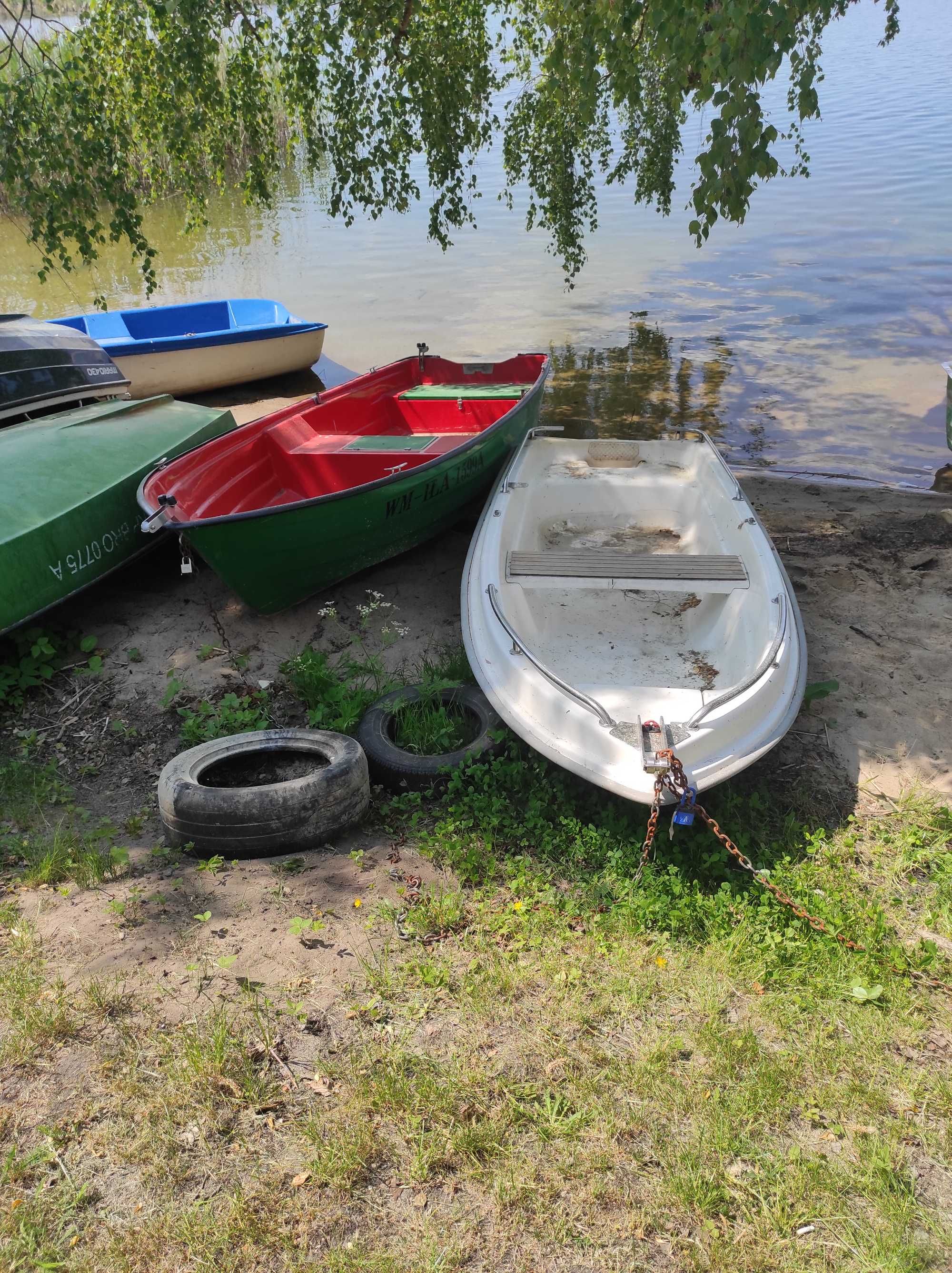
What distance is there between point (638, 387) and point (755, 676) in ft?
27.4

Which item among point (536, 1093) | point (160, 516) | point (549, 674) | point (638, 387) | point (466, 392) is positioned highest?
point (160, 516)

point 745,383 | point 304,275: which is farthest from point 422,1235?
point 304,275

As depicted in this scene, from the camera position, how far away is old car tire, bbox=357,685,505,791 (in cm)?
452

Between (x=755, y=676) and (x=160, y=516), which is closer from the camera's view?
(x=755, y=676)

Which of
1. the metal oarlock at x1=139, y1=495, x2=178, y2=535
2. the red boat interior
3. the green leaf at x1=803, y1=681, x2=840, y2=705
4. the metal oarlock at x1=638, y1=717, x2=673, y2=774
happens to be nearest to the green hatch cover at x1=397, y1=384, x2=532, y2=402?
the red boat interior

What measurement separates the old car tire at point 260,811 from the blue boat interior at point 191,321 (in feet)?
28.9

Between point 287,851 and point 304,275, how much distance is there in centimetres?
1552

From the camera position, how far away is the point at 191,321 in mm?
12766

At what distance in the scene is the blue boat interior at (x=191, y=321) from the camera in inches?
468

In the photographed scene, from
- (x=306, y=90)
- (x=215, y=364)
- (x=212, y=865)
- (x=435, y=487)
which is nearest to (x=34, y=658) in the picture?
(x=212, y=865)

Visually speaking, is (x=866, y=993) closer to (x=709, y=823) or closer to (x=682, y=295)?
(x=709, y=823)

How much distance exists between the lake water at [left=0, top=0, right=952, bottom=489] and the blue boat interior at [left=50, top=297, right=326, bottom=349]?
1.37 m

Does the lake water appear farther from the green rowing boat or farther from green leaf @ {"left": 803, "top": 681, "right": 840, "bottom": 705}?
the green rowing boat

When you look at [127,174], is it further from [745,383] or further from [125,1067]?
[745,383]
